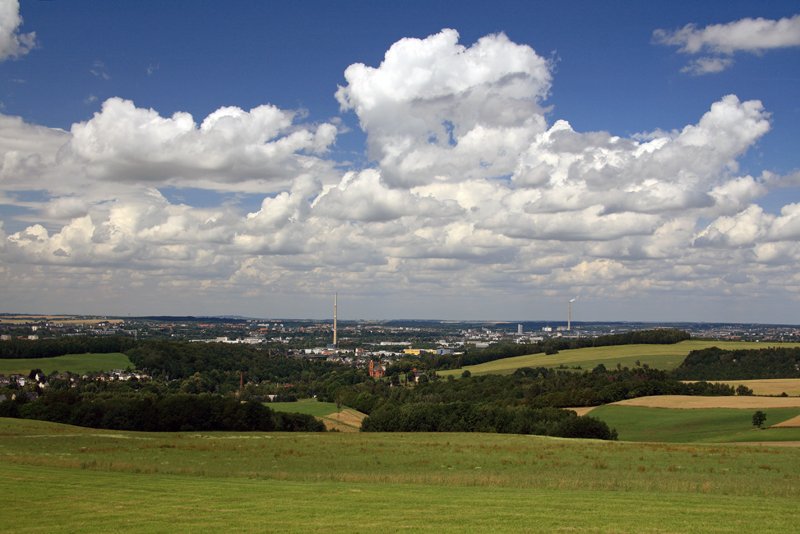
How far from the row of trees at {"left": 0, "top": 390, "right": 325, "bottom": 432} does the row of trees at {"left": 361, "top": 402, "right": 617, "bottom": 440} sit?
48.7ft

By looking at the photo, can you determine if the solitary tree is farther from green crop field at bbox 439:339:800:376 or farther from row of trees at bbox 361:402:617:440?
green crop field at bbox 439:339:800:376

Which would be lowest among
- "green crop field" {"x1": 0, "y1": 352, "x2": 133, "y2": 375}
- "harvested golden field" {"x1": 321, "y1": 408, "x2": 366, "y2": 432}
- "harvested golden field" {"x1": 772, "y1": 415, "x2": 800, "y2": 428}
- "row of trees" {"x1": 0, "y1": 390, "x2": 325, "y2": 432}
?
"harvested golden field" {"x1": 321, "y1": 408, "x2": 366, "y2": 432}

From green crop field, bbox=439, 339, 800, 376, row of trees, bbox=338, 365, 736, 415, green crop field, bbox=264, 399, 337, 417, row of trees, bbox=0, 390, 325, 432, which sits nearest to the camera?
row of trees, bbox=0, 390, 325, 432

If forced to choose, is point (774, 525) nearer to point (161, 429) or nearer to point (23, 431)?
point (23, 431)

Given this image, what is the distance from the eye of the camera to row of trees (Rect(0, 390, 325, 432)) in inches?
3024

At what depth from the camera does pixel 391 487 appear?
27203 millimetres

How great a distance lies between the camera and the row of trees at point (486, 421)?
74.8 metres

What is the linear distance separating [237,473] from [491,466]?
12.7m

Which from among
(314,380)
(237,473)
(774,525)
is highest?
(774,525)

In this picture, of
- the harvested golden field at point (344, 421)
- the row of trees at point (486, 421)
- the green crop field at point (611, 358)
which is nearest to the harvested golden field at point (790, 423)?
the row of trees at point (486, 421)

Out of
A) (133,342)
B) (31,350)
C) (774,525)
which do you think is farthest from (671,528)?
(133,342)

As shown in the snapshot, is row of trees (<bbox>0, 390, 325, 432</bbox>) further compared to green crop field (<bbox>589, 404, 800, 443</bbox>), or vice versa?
row of trees (<bbox>0, 390, 325, 432</bbox>)

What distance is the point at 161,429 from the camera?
77000 mm

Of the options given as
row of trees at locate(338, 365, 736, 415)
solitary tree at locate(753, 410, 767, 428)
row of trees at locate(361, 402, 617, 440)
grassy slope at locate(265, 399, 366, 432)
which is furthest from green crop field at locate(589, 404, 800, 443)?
grassy slope at locate(265, 399, 366, 432)
